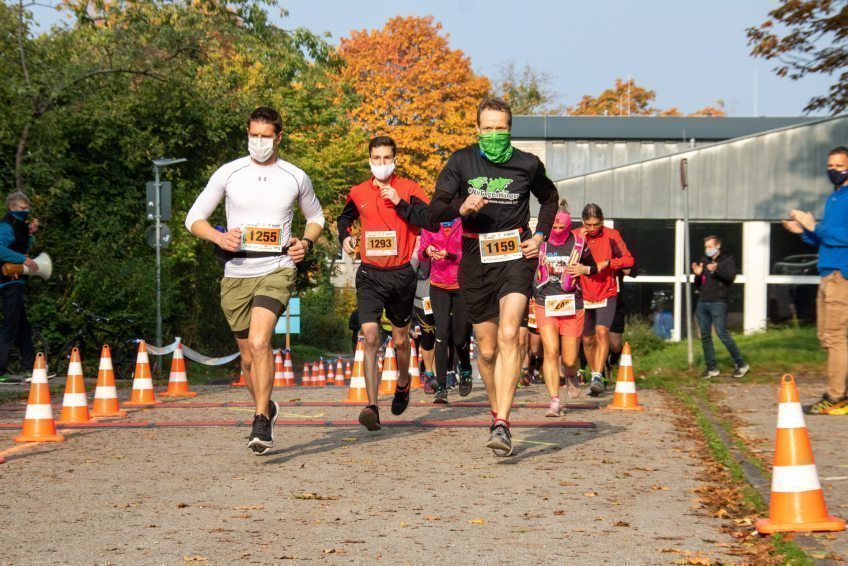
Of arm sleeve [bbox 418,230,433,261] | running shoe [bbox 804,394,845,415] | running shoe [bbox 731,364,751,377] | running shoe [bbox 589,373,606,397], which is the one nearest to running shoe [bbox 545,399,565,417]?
running shoe [bbox 804,394,845,415]

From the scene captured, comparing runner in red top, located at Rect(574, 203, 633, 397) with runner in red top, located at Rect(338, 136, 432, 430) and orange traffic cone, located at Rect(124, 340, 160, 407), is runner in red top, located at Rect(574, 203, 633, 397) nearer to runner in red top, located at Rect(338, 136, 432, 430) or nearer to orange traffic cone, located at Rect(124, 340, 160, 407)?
runner in red top, located at Rect(338, 136, 432, 430)

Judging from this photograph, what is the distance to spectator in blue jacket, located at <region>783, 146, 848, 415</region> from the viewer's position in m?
10.8

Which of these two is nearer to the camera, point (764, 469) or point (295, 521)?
point (295, 521)

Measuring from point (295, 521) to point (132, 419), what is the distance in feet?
19.4

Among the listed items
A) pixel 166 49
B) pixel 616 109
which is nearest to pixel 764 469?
pixel 166 49

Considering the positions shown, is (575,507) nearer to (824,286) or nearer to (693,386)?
(824,286)

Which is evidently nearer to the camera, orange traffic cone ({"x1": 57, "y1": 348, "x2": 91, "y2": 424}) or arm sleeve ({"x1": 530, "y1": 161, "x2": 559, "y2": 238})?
arm sleeve ({"x1": 530, "y1": 161, "x2": 559, "y2": 238})

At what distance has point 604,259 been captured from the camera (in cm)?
1420

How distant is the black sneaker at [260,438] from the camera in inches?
321

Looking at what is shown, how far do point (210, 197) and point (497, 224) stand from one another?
6.69 feet

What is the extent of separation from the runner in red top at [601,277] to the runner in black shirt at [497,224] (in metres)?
5.73

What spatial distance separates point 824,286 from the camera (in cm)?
1103

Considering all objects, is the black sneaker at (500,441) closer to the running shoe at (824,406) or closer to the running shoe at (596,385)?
the running shoe at (824,406)

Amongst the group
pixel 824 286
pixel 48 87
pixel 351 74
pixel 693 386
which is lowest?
pixel 693 386
